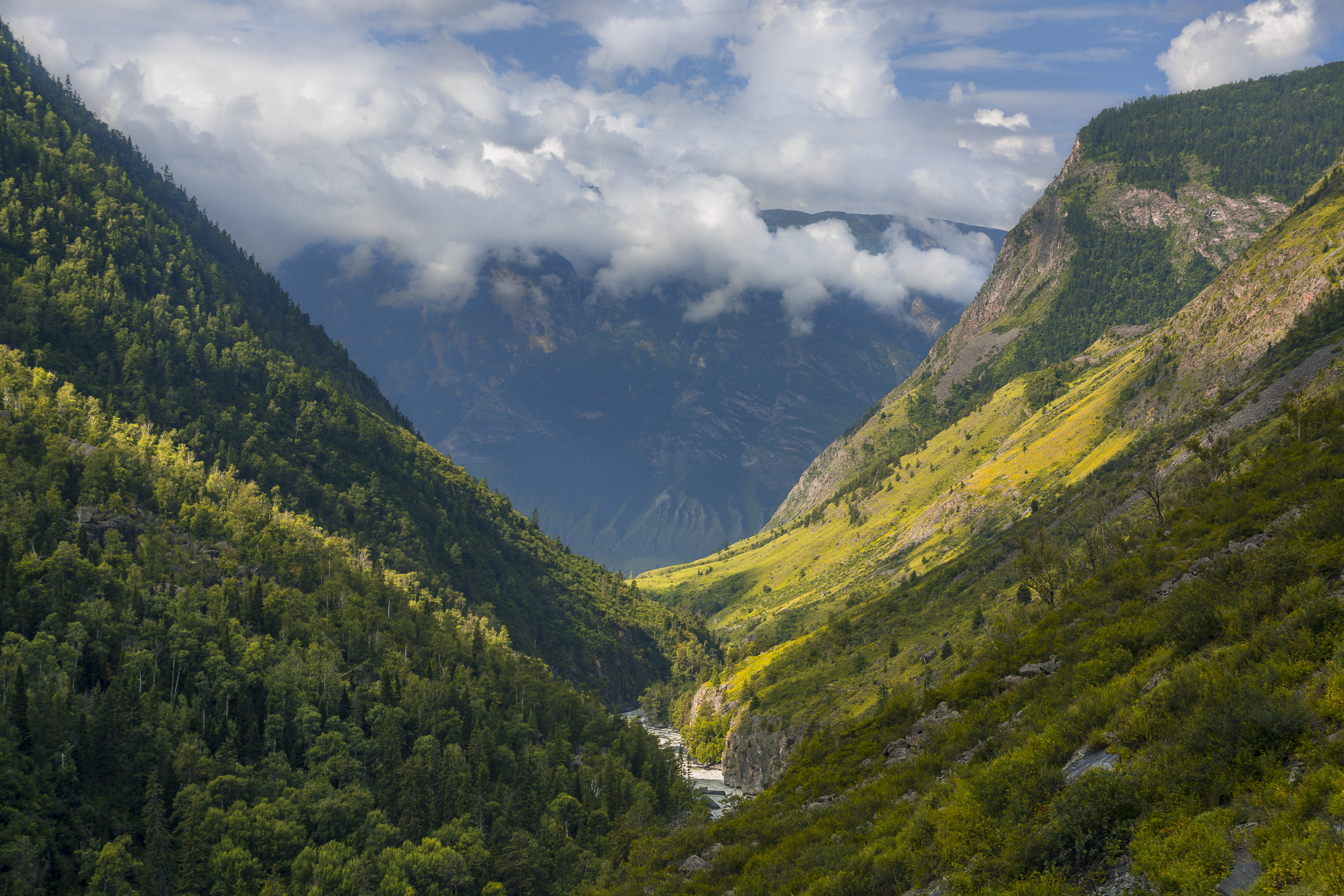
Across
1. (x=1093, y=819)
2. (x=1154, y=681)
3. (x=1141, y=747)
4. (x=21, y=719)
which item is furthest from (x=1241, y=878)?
(x=21, y=719)

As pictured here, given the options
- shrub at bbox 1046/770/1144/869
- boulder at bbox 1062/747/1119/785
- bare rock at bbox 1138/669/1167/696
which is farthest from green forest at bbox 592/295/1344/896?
boulder at bbox 1062/747/1119/785

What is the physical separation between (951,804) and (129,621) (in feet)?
673

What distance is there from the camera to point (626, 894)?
289ft

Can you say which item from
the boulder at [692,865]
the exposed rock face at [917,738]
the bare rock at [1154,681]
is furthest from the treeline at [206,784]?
the bare rock at [1154,681]

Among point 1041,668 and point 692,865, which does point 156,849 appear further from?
point 1041,668

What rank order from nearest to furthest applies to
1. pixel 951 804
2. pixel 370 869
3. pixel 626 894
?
pixel 951 804, pixel 626 894, pixel 370 869

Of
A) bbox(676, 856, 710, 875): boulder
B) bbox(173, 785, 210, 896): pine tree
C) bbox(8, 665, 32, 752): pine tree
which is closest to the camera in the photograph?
bbox(676, 856, 710, 875): boulder

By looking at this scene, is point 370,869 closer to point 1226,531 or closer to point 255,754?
point 255,754

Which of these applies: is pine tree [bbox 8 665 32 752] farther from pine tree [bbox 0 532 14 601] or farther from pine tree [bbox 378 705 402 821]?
pine tree [bbox 378 705 402 821]

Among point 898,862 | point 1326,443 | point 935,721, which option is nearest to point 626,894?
point 935,721

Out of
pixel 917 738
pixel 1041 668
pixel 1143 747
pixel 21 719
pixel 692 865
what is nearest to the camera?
pixel 1143 747

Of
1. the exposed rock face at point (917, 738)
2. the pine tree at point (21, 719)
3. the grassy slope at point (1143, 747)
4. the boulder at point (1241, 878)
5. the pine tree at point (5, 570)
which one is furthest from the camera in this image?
the pine tree at point (5, 570)

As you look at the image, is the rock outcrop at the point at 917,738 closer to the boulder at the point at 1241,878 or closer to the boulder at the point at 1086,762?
the boulder at the point at 1086,762

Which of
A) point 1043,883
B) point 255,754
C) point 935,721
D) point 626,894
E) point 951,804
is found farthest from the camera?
point 255,754
